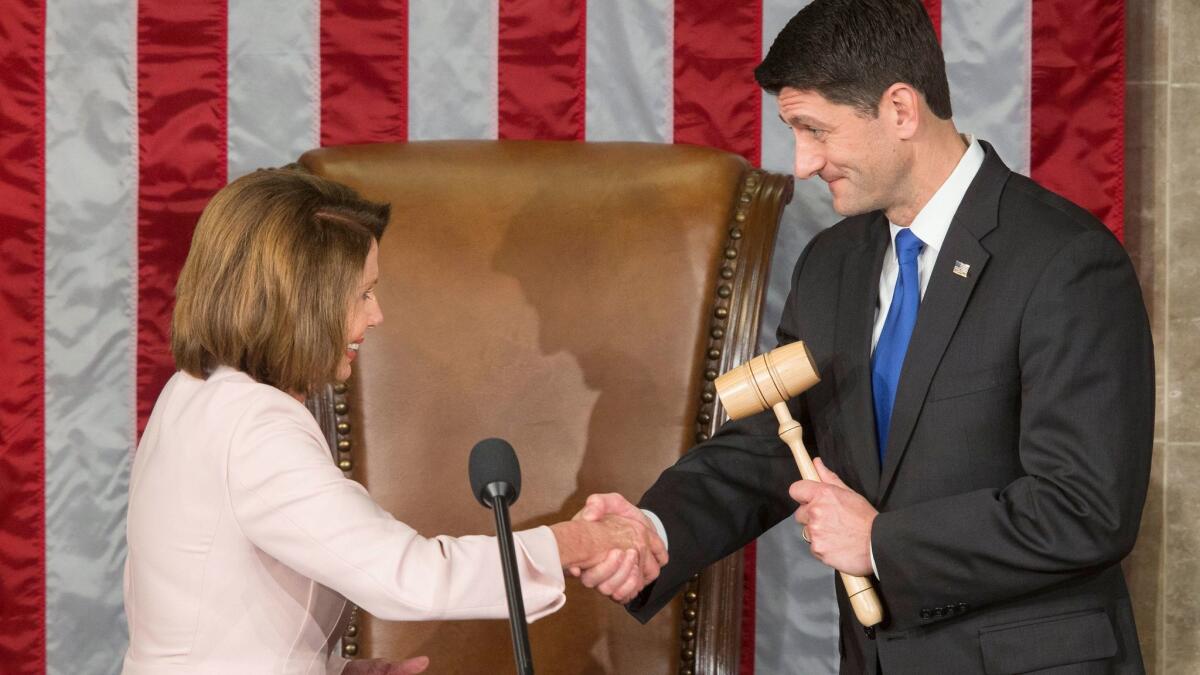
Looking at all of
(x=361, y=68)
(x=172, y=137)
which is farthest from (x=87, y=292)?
(x=361, y=68)

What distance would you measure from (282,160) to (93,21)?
19.3 inches

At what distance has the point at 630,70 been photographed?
310cm

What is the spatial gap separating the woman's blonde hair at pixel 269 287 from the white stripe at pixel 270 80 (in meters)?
1.02

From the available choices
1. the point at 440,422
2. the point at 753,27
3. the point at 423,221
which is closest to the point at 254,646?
the point at 440,422

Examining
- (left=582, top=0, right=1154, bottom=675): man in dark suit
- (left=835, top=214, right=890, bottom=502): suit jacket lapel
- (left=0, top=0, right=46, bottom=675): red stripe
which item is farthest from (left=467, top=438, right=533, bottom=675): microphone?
(left=0, top=0, right=46, bottom=675): red stripe

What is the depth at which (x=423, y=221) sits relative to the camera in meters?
2.86

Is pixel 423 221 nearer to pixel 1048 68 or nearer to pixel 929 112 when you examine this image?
pixel 929 112

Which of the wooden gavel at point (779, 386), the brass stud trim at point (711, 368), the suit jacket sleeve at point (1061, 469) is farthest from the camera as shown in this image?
the brass stud trim at point (711, 368)

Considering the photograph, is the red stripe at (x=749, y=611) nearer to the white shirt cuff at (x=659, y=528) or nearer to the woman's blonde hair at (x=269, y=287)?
the white shirt cuff at (x=659, y=528)

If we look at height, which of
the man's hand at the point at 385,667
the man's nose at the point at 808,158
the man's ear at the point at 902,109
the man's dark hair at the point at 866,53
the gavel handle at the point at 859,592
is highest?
the man's dark hair at the point at 866,53

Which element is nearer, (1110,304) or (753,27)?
(1110,304)

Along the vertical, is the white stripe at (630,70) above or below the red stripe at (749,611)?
above

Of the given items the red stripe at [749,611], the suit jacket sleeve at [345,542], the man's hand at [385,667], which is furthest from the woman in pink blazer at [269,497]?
the red stripe at [749,611]

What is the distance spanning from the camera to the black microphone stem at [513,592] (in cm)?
148
